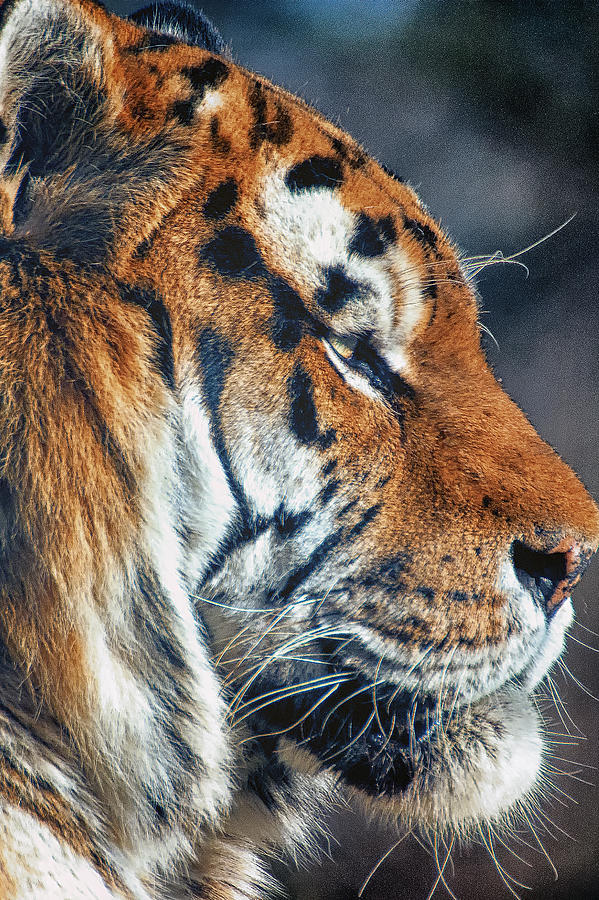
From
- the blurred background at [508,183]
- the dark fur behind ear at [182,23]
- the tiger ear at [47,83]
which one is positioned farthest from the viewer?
the blurred background at [508,183]

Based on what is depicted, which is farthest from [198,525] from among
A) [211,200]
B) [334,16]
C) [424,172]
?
[334,16]

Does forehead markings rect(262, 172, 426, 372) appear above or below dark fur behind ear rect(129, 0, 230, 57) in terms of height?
below

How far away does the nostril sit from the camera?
0.65 metres

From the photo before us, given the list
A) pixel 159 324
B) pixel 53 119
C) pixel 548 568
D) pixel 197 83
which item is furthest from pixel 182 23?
pixel 548 568

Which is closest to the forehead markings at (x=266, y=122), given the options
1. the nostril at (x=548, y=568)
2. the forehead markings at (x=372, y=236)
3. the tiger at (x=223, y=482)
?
the tiger at (x=223, y=482)

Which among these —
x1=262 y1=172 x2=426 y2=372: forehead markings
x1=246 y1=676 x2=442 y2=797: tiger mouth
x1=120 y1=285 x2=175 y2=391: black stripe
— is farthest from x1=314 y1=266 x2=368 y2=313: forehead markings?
x1=246 y1=676 x2=442 y2=797: tiger mouth

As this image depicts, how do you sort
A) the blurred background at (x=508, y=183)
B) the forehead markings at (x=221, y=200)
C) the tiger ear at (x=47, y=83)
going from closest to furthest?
the tiger ear at (x=47, y=83), the forehead markings at (x=221, y=200), the blurred background at (x=508, y=183)

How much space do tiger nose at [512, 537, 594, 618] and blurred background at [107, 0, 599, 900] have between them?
7.3 inches

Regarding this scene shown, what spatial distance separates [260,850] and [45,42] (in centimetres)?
84

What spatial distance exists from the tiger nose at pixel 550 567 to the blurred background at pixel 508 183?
0.61ft

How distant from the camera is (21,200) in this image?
552mm

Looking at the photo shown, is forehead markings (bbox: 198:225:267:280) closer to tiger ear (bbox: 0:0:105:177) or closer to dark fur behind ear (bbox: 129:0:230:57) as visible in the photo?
tiger ear (bbox: 0:0:105:177)

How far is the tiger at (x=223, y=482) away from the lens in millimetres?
544

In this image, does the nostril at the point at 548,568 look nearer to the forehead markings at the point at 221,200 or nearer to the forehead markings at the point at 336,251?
the forehead markings at the point at 336,251
